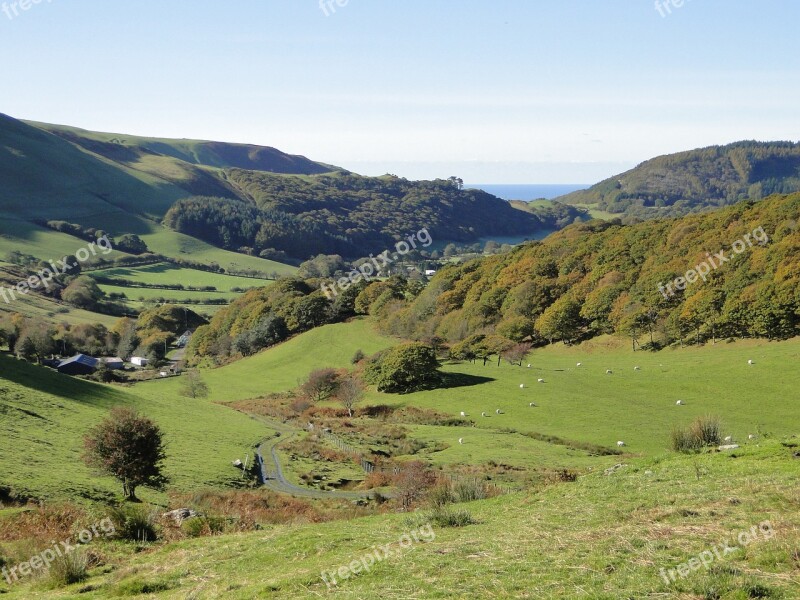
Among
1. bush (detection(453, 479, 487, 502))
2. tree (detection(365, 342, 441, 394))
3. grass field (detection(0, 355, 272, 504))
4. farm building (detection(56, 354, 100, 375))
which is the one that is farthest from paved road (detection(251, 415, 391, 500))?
farm building (detection(56, 354, 100, 375))

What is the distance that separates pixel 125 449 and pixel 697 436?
24.8 meters

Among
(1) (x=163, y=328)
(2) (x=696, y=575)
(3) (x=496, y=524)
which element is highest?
(2) (x=696, y=575)

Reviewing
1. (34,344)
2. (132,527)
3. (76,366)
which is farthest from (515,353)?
(34,344)

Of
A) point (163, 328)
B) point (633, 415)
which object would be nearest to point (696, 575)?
point (633, 415)

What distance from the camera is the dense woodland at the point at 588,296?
73.9m

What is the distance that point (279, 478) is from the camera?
41.8 meters

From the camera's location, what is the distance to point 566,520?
15594mm

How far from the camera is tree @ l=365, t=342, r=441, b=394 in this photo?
74.0 m

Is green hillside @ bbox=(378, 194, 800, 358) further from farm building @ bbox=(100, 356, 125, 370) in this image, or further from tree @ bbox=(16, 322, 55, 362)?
tree @ bbox=(16, 322, 55, 362)

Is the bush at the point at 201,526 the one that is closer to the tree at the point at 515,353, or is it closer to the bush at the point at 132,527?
the bush at the point at 132,527

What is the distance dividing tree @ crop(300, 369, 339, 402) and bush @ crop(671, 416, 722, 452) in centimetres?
5790

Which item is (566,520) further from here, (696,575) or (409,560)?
(696,575)

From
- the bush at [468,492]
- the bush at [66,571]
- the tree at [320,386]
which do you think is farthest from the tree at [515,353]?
the bush at [66,571]

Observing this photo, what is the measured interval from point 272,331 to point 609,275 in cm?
5876
